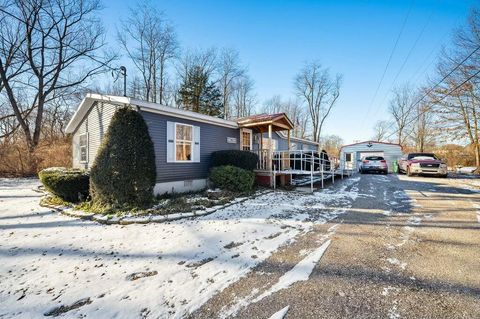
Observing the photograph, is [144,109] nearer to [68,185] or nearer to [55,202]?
[68,185]

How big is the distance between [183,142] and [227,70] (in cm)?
2139

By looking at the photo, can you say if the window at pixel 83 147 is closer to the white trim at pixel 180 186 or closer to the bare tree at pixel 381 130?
the white trim at pixel 180 186

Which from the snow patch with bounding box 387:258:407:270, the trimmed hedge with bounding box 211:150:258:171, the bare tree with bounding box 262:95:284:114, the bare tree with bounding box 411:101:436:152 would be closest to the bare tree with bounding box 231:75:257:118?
the bare tree with bounding box 262:95:284:114

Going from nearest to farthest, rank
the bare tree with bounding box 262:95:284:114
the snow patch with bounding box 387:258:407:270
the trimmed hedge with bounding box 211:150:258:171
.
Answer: the snow patch with bounding box 387:258:407:270
the trimmed hedge with bounding box 211:150:258:171
the bare tree with bounding box 262:95:284:114

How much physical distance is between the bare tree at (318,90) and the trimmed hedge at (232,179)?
2594cm

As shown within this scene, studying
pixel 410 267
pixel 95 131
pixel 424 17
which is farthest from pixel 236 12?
pixel 410 267

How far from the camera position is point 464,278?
2.53m

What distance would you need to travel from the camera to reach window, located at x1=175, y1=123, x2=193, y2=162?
8.23m

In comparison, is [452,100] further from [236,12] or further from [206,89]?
[206,89]

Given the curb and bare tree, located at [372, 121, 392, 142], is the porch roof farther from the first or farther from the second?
bare tree, located at [372, 121, 392, 142]

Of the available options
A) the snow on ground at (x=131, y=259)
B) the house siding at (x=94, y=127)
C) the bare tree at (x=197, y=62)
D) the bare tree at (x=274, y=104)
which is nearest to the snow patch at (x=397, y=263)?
the snow on ground at (x=131, y=259)

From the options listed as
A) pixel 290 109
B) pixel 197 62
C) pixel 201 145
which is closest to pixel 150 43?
pixel 197 62

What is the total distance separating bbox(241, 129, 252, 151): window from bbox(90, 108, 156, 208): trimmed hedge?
583 cm

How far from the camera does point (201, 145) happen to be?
9031 mm
